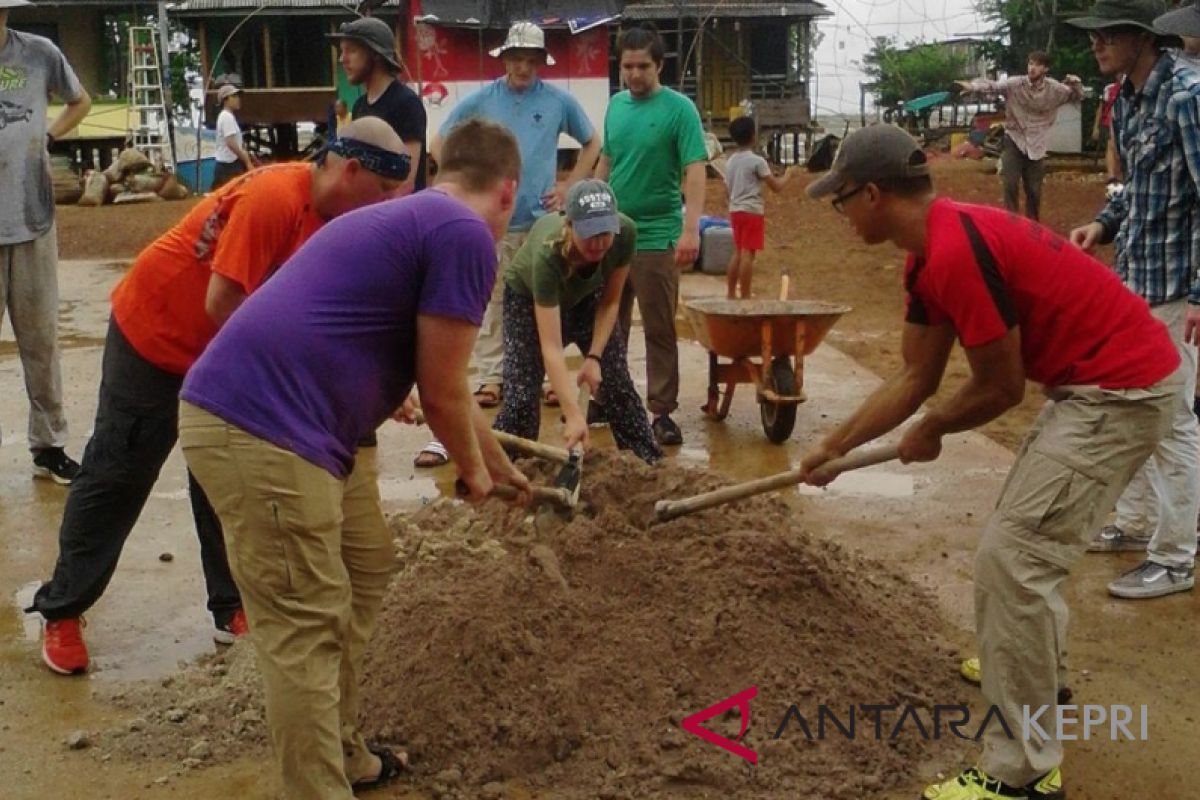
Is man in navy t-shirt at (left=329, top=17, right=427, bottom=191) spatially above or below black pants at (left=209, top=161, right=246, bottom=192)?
above

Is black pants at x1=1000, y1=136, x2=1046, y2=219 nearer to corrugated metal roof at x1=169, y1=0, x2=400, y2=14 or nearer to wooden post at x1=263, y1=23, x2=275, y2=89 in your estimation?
corrugated metal roof at x1=169, y1=0, x2=400, y2=14

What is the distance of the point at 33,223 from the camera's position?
20.0 feet

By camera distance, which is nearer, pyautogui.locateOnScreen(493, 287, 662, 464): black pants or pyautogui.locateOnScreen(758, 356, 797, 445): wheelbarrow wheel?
pyautogui.locateOnScreen(493, 287, 662, 464): black pants

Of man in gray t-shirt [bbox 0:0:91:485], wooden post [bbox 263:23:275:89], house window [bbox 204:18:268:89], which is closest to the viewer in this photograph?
man in gray t-shirt [bbox 0:0:91:485]

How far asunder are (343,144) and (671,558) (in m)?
1.84

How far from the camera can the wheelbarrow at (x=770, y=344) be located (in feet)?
22.2

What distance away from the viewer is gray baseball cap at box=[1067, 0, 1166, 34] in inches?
185

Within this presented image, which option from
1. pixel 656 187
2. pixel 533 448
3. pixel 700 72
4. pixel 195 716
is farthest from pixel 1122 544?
pixel 700 72

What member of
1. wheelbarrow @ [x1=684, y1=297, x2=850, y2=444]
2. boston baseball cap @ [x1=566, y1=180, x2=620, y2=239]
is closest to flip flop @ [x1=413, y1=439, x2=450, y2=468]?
wheelbarrow @ [x1=684, y1=297, x2=850, y2=444]

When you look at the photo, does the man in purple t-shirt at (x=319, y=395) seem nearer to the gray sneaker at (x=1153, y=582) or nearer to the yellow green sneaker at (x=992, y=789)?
the yellow green sneaker at (x=992, y=789)

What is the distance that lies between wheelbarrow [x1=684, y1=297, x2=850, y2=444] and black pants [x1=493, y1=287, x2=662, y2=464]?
1014 millimetres

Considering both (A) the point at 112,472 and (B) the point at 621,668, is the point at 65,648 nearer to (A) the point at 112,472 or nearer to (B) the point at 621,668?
(A) the point at 112,472

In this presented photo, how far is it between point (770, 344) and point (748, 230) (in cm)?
444

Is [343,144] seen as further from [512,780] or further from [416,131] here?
[416,131]
